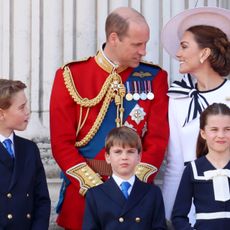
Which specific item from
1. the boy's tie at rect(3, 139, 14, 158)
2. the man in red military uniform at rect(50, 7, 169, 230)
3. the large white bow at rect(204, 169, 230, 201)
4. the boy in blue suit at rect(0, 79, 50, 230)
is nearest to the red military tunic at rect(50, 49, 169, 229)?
the man in red military uniform at rect(50, 7, 169, 230)

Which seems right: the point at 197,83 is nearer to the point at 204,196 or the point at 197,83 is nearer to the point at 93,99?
the point at 93,99

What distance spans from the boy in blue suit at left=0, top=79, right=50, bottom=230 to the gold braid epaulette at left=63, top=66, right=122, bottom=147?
1.00 feet

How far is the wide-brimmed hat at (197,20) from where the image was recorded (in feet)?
16.3

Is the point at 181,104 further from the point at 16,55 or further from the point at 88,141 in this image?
the point at 16,55

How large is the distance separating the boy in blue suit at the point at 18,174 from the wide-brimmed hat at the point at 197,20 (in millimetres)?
975

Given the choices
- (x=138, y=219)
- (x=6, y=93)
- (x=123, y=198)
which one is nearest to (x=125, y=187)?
(x=123, y=198)

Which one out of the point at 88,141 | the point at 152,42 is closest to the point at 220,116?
the point at 88,141

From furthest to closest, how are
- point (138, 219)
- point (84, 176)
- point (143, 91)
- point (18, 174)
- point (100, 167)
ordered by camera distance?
1. point (143, 91)
2. point (100, 167)
3. point (84, 176)
4. point (18, 174)
5. point (138, 219)

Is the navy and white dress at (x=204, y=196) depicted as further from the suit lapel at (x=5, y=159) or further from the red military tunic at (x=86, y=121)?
the suit lapel at (x=5, y=159)

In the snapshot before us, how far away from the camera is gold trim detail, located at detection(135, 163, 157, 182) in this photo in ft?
15.7

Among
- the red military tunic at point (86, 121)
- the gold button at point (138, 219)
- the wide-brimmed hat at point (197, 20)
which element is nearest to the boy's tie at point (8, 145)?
the red military tunic at point (86, 121)

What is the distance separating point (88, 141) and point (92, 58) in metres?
0.48

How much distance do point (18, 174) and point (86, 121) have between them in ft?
1.75

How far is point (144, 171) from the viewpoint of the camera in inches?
189
